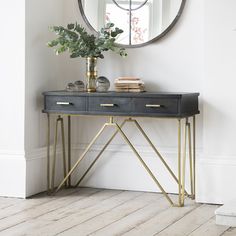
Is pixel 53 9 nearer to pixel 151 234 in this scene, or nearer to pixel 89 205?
pixel 89 205

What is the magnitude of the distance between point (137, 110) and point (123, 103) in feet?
0.37

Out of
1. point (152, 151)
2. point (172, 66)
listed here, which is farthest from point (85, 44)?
point (152, 151)

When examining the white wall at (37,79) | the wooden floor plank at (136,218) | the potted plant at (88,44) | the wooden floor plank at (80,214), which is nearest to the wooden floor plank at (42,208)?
the wooden floor plank at (80,214)

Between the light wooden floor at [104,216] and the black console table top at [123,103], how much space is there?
631mm

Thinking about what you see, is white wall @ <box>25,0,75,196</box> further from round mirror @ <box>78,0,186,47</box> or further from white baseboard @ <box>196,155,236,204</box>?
white baseboard @ <box>196,155,236,204</box>

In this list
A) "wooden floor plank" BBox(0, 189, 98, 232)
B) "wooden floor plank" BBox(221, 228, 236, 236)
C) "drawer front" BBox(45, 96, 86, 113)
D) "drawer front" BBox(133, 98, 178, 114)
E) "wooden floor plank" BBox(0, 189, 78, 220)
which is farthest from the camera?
"drawer front" BBox(45, 96, 86, 113)

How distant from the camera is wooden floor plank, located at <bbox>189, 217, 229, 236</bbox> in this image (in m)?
3.45

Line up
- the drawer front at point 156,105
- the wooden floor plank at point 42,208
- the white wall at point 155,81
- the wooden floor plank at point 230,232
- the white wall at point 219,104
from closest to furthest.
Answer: the wooden floor plank at point 230,232
the wooden floor plank at point 42,208
the drawer front at point 156,105
the white wall at point 219,104
the white wall at point 155,81

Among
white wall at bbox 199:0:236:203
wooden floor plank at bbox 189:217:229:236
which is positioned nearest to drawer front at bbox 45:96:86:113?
white wall at bbox 199:0:236:203

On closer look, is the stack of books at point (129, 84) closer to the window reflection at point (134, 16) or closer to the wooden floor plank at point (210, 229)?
the window reflection at point (134, 16)

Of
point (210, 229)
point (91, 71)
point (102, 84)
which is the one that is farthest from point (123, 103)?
point (210, 229)

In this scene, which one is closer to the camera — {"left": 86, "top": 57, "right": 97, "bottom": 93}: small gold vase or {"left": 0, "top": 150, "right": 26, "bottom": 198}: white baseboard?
{"left": 0, "top": 150, "right": 26, "bottom": 198}: white baseboard

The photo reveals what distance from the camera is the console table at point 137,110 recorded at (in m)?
4.09

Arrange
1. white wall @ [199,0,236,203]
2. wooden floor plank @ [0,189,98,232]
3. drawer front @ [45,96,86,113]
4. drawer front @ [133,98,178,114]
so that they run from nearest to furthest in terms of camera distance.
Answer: wooden floor plank @ [0,189,98,232] < drawer front @ [133,98,178,114] < white wall @ [199,0,236,203] < drawer front @ [45,96,86,113]
